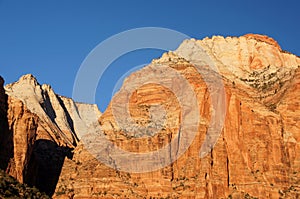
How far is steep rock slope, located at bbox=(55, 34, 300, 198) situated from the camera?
141750mm

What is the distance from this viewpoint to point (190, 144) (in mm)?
148000

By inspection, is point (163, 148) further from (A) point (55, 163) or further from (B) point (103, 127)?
(A) point (55, 163)

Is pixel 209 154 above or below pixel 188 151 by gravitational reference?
below

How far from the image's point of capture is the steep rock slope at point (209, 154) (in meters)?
142

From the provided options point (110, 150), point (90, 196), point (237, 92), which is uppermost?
point (237, 92)

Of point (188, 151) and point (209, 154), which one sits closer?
point (209, 154)

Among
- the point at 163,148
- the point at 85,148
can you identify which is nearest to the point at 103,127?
the point at 85,148

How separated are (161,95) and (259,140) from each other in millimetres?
24659

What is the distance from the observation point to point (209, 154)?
14600 centimetres

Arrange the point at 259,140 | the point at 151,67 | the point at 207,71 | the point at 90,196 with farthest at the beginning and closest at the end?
the point at 151,67 → the point at 207,71 → the point at 259,140 → the point at 90,196

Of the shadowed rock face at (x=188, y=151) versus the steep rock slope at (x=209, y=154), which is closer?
the steep rock slope at (x=209, y=154)

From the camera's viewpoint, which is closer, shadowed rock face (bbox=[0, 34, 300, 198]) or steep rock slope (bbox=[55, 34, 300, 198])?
steep rock slope (bbox=[55, 34, 300, 198])

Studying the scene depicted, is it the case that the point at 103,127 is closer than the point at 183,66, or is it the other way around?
the point at 103,127

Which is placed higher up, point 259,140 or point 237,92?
point 237,92
